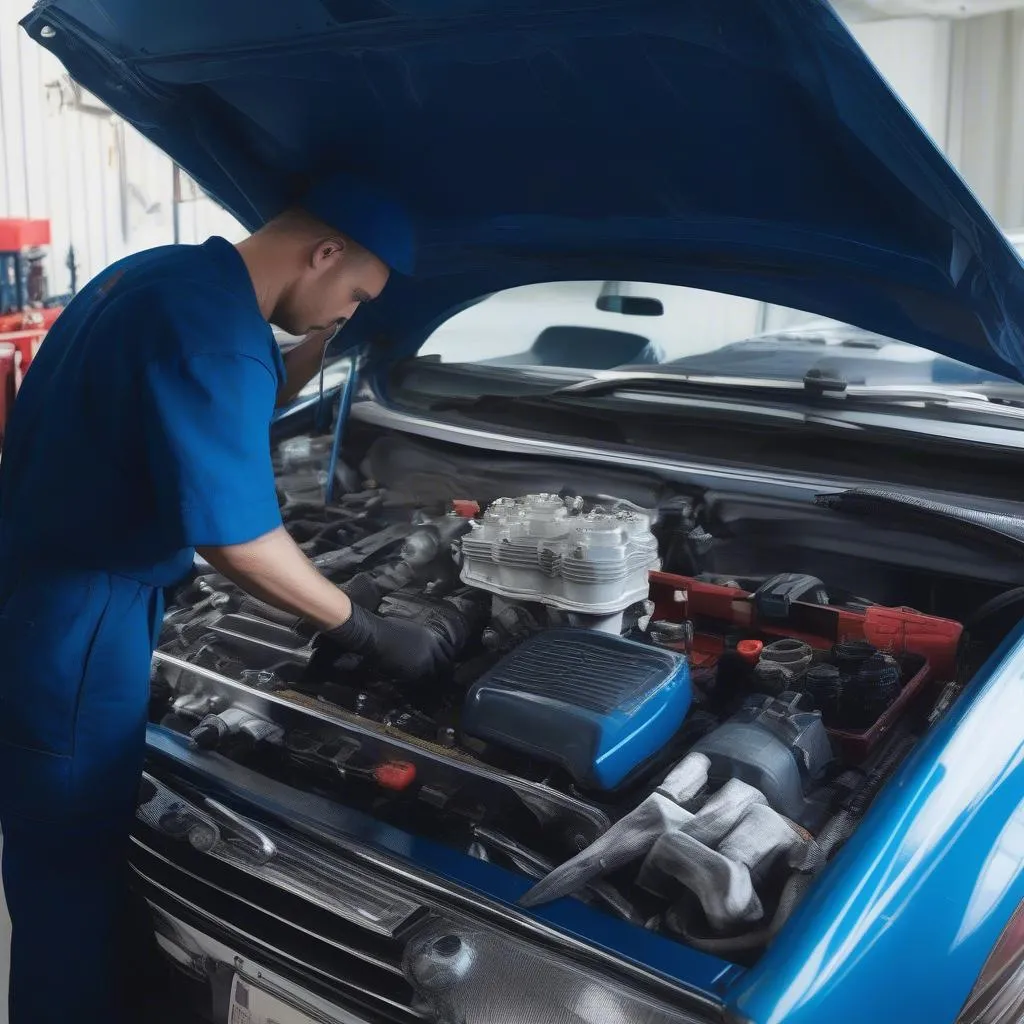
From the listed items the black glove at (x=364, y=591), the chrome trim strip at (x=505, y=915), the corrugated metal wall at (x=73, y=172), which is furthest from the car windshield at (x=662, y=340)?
the corrugated metal wall at (x=73, y=172)

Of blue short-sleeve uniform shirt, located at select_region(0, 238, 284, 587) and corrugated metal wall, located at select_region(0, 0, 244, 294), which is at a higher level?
corrugated metal wall, located at select_region(0, 0, 244, 294)

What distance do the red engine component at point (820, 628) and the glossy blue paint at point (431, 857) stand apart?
1.52 ft

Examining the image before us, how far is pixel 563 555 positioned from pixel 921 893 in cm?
74

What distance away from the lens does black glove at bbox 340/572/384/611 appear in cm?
174

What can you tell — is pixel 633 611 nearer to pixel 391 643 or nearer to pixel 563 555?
pixel 563 555

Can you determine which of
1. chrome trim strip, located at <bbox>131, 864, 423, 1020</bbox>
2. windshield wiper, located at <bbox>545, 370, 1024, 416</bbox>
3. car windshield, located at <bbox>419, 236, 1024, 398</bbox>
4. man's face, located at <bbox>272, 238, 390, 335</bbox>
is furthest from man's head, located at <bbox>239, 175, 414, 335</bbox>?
chrome trim strip, located at <bbox>131, 864, 423, 1020</bbox>

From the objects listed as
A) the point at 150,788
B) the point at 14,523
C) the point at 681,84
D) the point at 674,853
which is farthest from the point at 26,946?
the point at 681,84

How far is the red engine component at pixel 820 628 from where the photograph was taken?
4.65ft

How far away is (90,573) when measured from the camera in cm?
141

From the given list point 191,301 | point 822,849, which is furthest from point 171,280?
point 822,849

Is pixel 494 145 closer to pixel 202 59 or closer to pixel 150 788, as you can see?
pixel 202 59

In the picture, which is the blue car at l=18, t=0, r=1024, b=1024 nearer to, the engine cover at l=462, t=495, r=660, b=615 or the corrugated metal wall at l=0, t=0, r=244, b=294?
the engine cover at l=462, t=495, r=660, b=615

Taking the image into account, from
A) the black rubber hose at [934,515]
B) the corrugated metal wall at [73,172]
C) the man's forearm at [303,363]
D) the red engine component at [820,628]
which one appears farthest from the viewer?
the corrugated metal wall at [73,172]

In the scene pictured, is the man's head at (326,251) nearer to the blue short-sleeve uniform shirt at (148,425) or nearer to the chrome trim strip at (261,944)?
the blue short-sleeve uniform shirt at (148,425)
